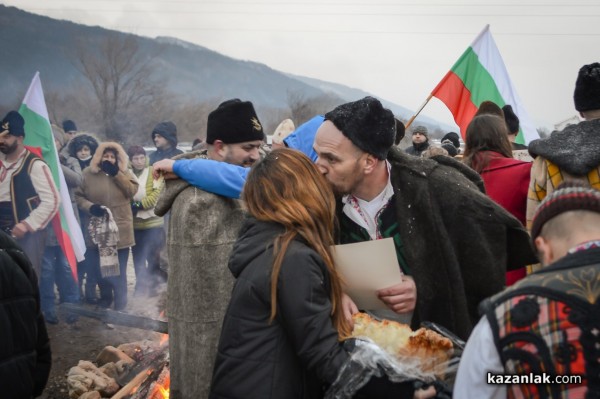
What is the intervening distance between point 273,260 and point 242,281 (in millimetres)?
154

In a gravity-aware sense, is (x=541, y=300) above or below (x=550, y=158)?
below

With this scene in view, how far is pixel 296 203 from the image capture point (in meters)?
2.15

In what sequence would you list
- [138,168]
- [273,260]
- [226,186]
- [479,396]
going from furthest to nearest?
[138,168] < [226,186] < [273,260] < [479,396]

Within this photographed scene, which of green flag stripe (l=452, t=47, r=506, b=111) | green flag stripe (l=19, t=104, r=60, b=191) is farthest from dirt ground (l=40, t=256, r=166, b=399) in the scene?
green flag stripe (l=452, t=47, r=506, b=111)

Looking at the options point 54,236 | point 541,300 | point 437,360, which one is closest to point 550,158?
point 437,360

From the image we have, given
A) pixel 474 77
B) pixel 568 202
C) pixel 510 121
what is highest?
pixel 474 77

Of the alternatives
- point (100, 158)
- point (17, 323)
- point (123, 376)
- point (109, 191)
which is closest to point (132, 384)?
point (123, 376)

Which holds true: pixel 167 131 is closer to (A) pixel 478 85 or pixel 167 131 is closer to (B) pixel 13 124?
(B) pixel 13 124

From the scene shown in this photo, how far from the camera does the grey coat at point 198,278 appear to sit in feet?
11.6

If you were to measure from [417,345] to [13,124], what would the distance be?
605cm

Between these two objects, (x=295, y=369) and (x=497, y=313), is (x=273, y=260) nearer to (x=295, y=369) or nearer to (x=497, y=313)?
(x=295, y=369)

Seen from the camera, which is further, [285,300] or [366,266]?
[366,266]

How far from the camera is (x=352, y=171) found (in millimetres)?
2717

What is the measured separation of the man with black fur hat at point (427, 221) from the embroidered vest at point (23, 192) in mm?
5036
